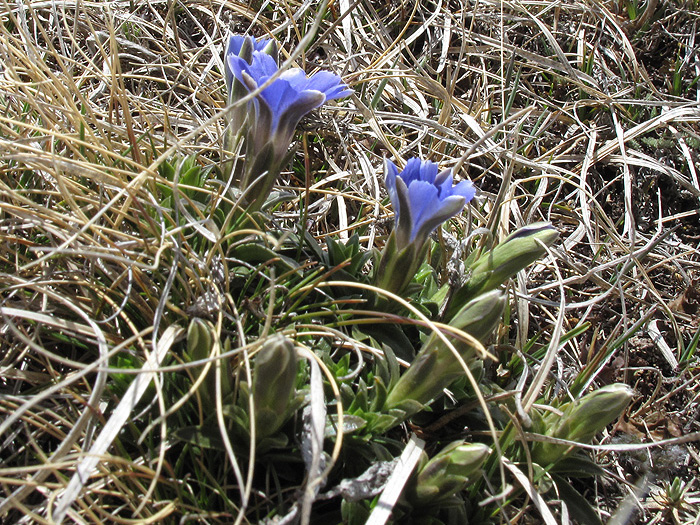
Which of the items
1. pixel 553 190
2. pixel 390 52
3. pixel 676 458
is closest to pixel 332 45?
pixel 390 52

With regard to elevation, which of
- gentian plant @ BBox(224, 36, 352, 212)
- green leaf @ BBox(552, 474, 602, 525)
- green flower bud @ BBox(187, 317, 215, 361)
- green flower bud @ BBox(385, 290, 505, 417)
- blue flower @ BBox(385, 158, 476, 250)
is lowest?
green leaf @ BBox(552, 474, 602, 525)

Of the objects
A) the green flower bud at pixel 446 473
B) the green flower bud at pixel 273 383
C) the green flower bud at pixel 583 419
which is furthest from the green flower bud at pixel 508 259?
the green flower bud at pixel 273 383

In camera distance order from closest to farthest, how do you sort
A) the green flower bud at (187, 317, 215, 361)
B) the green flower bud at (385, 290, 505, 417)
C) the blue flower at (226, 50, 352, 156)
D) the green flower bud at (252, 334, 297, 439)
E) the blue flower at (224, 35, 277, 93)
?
the green flower bud at (252, 334, 297, 439) < the green flower bud at (187, 317, 215, 361) < the green flower bud at (385, 290, 505, 417) < the blue flower at (226, 50, 352, 156) < the blue flower at (224, 35, 277, 93)

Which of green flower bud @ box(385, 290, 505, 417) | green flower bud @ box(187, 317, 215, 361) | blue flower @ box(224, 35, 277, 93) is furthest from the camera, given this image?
blue flower @ box(224, 35, 277, 93)

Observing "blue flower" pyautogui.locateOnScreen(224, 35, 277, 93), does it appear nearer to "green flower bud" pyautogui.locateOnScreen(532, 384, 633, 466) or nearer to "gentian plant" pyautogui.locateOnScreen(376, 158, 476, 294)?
"gentian plant" pyautogui.locateOnScreen(376, 158, 476, 294)

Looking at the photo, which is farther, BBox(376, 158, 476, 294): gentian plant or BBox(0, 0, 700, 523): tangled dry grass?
BBox(376, 158, 476, 294): gentian plant

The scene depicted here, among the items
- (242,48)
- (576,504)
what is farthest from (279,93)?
(576,504)

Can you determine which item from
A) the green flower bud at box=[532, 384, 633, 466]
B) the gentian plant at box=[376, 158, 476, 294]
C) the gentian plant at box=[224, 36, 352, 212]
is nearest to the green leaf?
the green flower bud at box=[532, 384, 633, 466]
